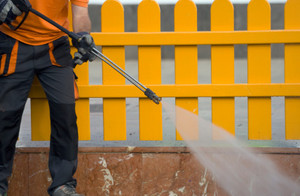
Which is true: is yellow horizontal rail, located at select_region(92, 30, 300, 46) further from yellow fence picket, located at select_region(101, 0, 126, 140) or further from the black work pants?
the black work pants

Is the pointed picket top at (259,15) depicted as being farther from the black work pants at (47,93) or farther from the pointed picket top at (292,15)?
the black work pants at (47,93)

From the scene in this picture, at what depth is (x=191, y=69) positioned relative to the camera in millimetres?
3033

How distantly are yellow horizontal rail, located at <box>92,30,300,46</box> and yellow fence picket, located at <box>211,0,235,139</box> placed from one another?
0.07 metres

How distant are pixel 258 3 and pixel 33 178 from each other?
205 centimetres

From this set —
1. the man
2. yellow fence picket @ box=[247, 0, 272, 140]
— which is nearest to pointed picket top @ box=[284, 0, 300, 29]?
yellow fence picket @ box=[247, 0, 272, 140]

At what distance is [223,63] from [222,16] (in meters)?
0.34

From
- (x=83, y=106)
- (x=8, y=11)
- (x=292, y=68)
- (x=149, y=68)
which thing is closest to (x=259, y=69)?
(x=292, y=68)

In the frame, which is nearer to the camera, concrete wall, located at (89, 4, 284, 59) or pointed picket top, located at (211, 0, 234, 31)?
pointed picket top, located at (211, 0, 234, 31)

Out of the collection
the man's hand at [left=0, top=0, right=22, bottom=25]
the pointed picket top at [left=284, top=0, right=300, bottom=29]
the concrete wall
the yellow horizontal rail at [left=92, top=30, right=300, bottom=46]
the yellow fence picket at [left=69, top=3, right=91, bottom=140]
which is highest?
the concrete wall

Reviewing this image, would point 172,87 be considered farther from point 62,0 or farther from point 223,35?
point 62,0

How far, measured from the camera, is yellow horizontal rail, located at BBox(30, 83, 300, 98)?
9.80 feet

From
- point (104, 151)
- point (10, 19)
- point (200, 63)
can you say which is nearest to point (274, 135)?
point (104, 151)

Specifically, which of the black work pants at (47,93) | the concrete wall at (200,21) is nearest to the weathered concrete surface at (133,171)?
the black work pants at (47,93)

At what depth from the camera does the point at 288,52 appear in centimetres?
302
